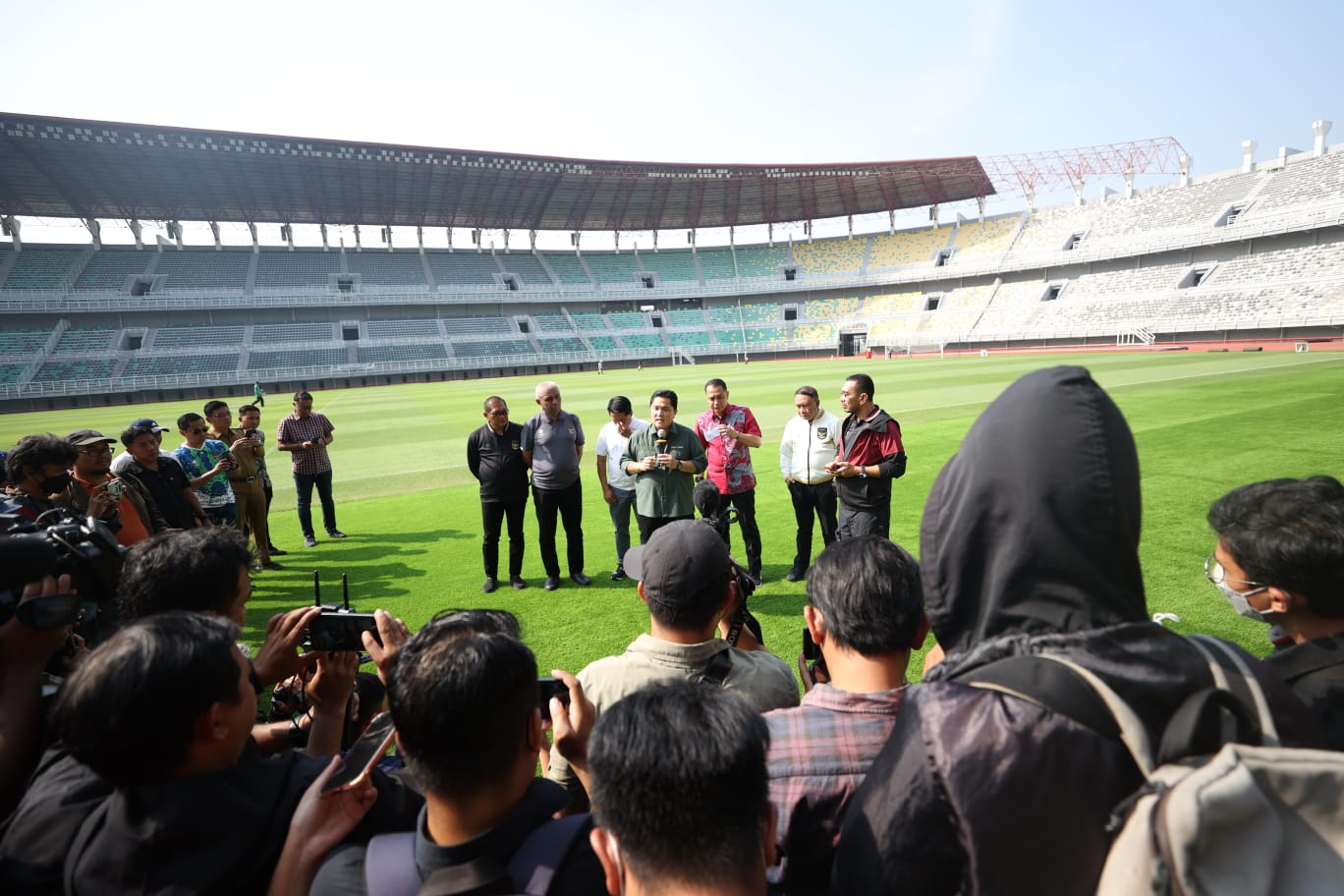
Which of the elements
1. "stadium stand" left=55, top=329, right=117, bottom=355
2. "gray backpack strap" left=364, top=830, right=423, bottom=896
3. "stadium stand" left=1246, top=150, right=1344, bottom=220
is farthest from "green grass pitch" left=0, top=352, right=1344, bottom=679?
"stadium stand" left=55, top=329, right=117, bottom=355

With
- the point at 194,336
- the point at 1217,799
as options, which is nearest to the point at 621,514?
the point at 1217,799

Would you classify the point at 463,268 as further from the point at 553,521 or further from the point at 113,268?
the point at 553,521

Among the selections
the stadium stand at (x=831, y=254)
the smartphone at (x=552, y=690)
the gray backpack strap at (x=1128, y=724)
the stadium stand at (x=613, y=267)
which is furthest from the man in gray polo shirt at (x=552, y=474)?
the stadium stand at (x=831, y=254)

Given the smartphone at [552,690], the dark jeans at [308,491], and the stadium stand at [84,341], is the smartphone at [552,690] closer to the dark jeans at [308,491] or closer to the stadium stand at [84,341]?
the dark jeans at [308,491]

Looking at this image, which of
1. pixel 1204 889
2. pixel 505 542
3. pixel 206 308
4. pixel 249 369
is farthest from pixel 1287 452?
pixel 206 308

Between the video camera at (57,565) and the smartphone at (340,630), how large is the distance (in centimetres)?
70

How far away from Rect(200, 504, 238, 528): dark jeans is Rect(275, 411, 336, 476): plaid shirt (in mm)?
1091

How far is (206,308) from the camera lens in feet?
162

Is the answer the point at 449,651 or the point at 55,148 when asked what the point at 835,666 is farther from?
the point at 55,148

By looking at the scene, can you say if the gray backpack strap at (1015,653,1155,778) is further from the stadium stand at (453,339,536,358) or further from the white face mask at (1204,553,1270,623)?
the stadium stand at (453,339,536,358)

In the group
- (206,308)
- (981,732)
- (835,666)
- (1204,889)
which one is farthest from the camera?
(206,308)

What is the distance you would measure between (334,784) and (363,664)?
12.2 ft

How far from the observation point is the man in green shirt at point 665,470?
593 cm

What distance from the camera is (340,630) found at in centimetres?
236
